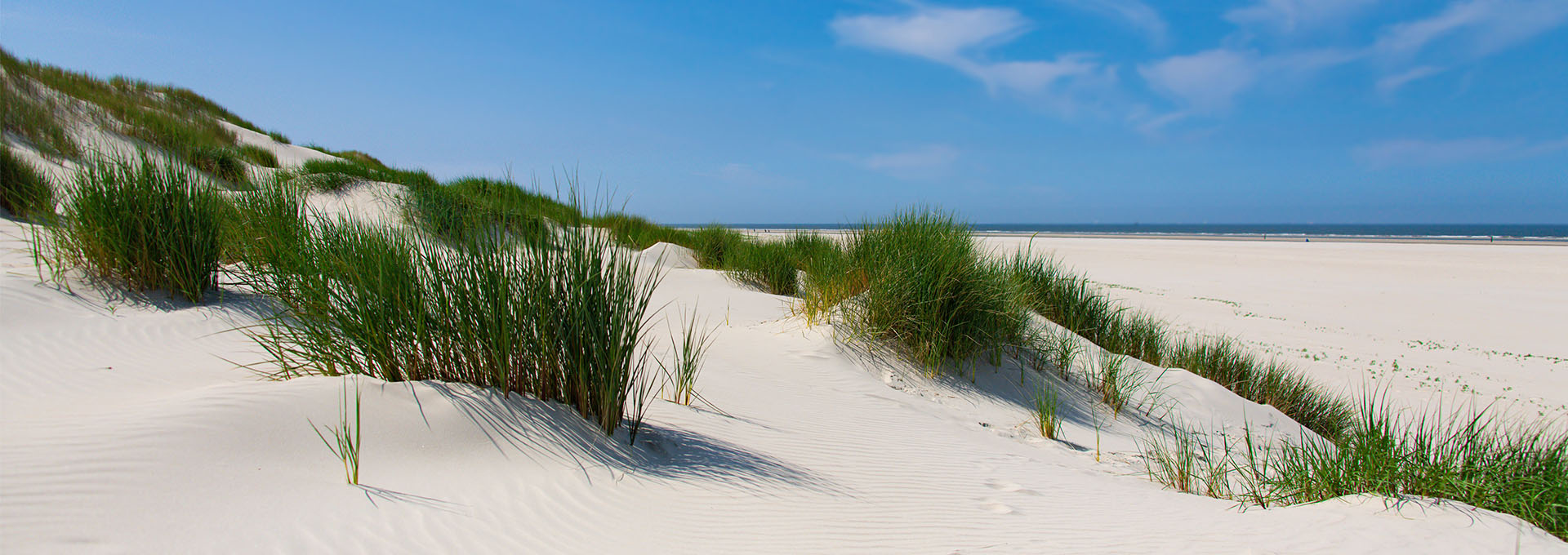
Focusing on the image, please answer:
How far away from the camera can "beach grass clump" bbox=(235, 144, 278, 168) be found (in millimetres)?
12781

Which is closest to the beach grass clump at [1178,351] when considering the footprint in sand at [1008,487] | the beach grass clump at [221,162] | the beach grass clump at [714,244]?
the footprint in sand at [1008,487]

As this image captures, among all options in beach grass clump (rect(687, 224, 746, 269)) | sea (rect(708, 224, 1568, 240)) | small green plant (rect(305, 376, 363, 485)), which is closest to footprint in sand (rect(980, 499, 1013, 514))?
small green plant (rect(305, 376, 363, 485))

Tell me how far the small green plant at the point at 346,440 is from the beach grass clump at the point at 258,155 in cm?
1288

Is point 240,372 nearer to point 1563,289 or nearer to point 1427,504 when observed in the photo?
point 1427,504

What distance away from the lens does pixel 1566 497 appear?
2.52m

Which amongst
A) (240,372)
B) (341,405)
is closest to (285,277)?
(240,372)

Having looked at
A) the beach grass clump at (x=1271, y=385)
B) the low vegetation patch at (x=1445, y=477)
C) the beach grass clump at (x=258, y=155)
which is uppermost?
the beach grass clump at (x=258, y=155)

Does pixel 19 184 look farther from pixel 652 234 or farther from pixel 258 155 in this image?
pixel 652 234

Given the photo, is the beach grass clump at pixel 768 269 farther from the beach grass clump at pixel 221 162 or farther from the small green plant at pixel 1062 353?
the beach grass clump at pixel 221 162

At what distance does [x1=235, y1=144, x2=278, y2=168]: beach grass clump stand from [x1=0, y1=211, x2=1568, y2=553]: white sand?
33.5 feet

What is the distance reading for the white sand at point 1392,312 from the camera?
749 centimetres

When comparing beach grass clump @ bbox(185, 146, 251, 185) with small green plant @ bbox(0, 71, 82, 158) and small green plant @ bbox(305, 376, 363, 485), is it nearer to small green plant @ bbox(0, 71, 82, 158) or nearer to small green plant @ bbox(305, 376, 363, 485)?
small green plant @ bbox(0, 71, 82, 158)

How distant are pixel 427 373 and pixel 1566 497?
447 cm

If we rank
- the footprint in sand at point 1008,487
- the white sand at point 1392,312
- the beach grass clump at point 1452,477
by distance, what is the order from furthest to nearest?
the white sand at point 1392,312, the footprint in sand at point 1008,487, the beach grass clump at point 1452,477
